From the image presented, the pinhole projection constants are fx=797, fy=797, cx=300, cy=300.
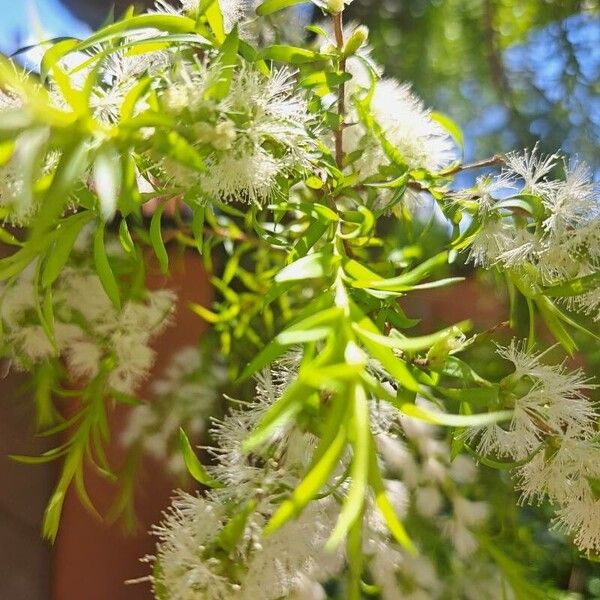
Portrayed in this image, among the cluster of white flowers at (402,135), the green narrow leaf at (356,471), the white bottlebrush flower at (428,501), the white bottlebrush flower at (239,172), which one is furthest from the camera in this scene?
the white bottlebrush flower at (428,501)

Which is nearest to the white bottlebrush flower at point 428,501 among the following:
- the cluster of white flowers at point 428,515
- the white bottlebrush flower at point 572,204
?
the cluster of white flowers at point 428,515

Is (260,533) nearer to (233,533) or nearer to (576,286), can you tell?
(233,533)

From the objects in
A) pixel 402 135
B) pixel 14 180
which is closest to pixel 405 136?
pixel 402 135

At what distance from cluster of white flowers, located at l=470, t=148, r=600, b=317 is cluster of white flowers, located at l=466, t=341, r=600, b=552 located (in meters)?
0.04

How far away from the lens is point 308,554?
0.39 meters

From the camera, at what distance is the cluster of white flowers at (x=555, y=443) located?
0.36 meters

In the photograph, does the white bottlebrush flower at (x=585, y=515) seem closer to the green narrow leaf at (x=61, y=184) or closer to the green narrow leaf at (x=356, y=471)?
the green narrow leaf at (x=356, y=471)

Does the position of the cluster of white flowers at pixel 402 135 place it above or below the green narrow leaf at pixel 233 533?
above

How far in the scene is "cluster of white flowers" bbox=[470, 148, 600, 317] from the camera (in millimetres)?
366

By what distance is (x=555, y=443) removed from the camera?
375 millimetres

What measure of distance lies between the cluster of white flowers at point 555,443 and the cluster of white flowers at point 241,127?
0.15 meters

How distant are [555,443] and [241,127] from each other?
0.67 ft

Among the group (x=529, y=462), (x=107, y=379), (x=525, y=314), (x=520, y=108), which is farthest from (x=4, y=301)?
(x=520, y=108)

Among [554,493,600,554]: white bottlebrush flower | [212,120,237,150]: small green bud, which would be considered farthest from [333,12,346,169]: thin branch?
[554,493,600,554]: white bottlebrush flower
